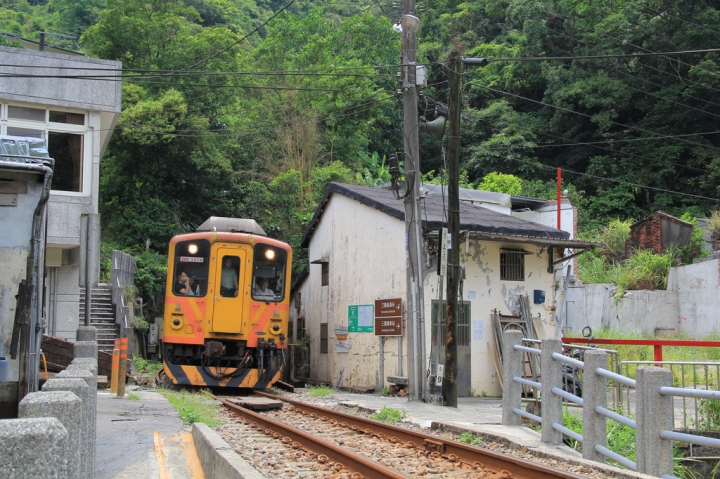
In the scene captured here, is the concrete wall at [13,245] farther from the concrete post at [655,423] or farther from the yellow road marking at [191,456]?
the concrete post at [655,423]

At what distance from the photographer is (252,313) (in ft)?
50.7

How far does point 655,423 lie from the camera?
6.41 meters

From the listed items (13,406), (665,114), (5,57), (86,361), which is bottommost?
(13,406)

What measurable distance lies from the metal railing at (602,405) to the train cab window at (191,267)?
8.00 meters

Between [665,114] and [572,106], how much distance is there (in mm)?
4978

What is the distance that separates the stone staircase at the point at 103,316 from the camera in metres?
19.2

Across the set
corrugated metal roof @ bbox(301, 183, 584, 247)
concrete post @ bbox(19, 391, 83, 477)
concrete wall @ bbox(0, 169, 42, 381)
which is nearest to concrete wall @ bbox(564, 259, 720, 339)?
corrugated metal roof @ bbox(301, 183, 584, 247)

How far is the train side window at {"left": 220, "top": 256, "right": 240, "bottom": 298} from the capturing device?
15.5 metres

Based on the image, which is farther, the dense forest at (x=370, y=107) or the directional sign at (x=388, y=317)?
the dense forest at (x=370, y=107)

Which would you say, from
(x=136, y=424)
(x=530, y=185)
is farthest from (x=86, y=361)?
(x=530, y=185)

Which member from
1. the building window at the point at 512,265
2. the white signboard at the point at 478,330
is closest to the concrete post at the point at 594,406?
the white signboard at the point at 478,330

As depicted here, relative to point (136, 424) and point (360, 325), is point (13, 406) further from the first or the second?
point (360, 325)

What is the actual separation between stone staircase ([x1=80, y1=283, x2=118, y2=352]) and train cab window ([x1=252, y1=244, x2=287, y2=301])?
5.71m

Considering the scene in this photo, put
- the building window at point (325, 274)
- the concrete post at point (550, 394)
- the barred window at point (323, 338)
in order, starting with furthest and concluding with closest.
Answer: the building window at point (325, 274) < the barred window at point (323, 338) < the concrete post at point (550, 394)
